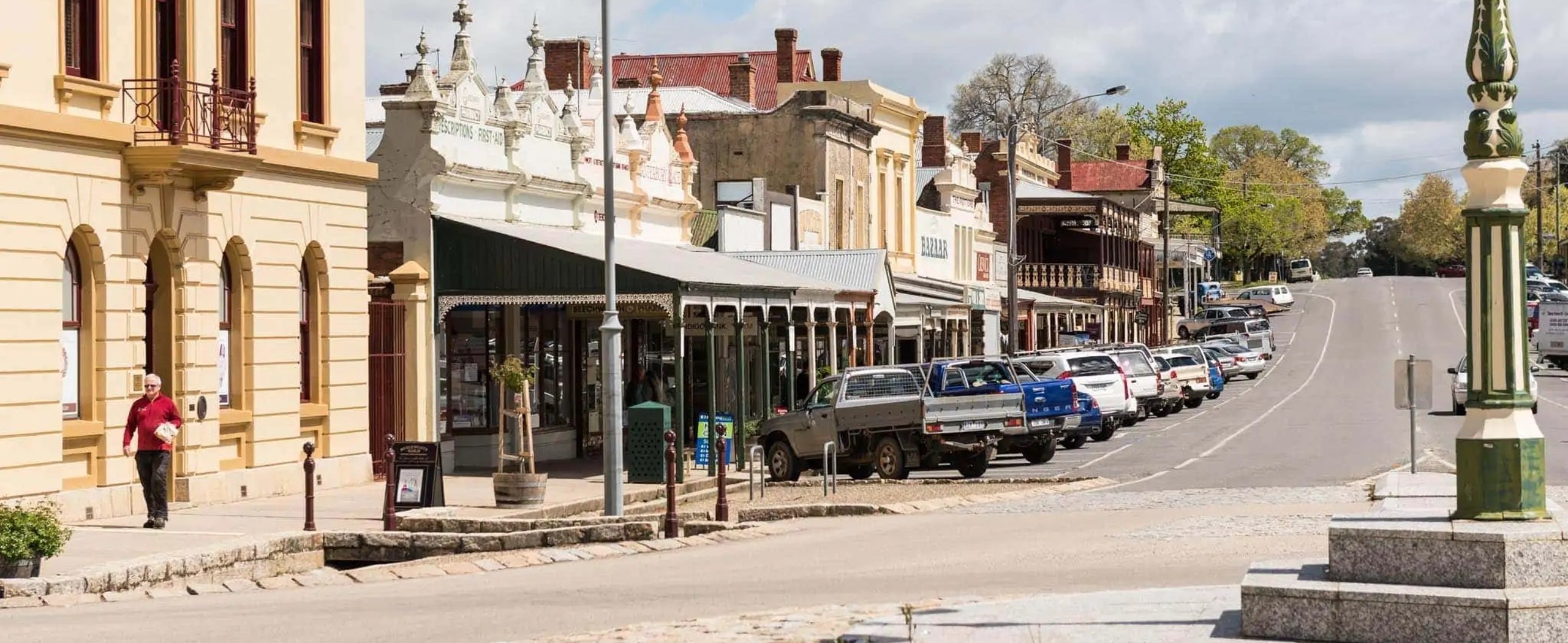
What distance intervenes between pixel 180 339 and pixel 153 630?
1037 cm

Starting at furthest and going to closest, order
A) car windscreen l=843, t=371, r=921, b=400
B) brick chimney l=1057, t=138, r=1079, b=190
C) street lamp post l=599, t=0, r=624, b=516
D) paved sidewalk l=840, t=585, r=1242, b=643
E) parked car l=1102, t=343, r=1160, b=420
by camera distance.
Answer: brick chimney l=1057, t=138, r=1079, b=190 → parked car l=1102, t=343, r=1160, b=420 → car windscreen l=843, t=371, r=921, b=400 → street lamp post l=599, t=0, r=624, b=516 → paved sidewalk l=840, t=585, r=1242, b=643

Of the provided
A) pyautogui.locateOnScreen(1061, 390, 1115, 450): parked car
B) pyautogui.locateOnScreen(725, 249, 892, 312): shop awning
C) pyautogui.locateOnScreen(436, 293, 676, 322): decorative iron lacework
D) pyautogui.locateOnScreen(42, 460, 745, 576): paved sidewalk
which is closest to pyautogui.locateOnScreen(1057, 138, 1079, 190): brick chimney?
pyautogui.locateOnScreen(725, 249, 892, 312): shop awning

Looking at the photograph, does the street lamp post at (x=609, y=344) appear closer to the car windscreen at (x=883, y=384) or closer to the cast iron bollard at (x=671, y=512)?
the cast iron bollard at (x=671, y=512)

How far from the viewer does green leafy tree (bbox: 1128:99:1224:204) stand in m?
127

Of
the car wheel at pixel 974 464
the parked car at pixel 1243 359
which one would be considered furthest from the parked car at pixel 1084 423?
the parked car at pixel 1243 359

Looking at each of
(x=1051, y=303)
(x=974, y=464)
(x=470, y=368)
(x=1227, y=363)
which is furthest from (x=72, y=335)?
(x=1227, y=363)

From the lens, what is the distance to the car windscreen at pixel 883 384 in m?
31.4

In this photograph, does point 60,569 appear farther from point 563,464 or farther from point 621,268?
point 563,464

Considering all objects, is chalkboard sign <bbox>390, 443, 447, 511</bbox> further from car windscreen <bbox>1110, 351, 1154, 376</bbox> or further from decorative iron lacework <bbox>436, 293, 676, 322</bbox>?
car windscreen <bbox>1110, 351, 1154, 376</bbox>

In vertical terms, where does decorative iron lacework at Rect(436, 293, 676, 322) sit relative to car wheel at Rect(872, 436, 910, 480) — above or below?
above

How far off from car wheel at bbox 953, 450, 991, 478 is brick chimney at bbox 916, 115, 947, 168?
37.5 metres

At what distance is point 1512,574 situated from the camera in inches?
418

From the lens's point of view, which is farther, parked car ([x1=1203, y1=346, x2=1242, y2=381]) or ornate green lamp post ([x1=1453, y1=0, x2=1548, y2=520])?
parked car ([x1=1203, y1=346, x2=1242, y2=381])

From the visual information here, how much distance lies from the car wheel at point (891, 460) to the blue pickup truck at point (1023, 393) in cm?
124
